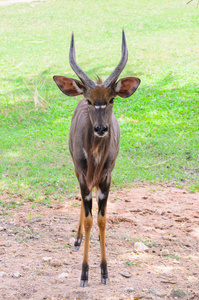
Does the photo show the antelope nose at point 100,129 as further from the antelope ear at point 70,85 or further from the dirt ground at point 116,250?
the dirt ground at point 116,250

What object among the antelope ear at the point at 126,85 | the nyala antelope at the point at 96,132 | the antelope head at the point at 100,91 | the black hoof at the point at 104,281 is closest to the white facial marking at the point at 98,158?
the nyala antelope at the point at 96,132

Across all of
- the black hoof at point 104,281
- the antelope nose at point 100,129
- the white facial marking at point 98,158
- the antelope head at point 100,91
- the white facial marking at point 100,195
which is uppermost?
the antelope head at point 100,91

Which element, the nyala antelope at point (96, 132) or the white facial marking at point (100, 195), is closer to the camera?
the nyala antelope at point (96, 132)

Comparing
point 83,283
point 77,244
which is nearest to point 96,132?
point 83,283

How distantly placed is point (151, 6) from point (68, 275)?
22155 mm

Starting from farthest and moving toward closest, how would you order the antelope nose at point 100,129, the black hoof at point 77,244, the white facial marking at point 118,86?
the black hoof at point 77,244 < the white facial marking at point 118,86 < the antelope nose at point 100,129

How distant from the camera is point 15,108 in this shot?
11.8 metres

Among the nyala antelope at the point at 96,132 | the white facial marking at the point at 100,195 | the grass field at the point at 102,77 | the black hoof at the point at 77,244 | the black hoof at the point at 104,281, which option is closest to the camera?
the nyala antelope at the point at 96,132

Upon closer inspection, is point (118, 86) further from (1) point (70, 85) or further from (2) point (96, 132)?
(2) point (96, 132)

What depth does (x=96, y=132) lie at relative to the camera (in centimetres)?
381

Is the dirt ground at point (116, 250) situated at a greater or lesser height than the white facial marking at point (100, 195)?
lesser

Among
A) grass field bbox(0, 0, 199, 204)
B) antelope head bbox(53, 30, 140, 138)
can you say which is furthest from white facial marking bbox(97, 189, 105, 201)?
grass field bbox(0, 0, 199, 204)

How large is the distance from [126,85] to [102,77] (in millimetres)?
10341

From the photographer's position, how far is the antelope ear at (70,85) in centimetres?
422
